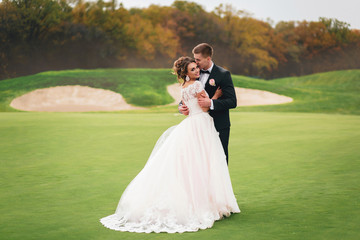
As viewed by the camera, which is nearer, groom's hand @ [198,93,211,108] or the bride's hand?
groom's hand @ [198,93,211,108]

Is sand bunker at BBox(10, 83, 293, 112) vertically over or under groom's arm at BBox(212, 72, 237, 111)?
under

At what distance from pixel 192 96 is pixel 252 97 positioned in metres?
29.9

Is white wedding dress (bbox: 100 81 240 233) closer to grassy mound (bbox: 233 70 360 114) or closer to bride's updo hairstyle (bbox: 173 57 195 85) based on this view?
bride's updo hairstyle (bbox: 173 57 195 85)

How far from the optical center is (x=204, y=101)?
6098mm

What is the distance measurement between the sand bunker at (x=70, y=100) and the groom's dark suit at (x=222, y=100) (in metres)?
25.2

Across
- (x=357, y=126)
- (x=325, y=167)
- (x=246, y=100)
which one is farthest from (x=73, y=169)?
(x=246, y=100)

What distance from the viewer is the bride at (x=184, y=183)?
5.55 metres

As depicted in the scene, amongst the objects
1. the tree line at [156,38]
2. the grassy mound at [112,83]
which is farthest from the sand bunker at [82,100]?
the tree line at [156,38]

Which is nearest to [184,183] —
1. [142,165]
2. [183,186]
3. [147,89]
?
[183,186]

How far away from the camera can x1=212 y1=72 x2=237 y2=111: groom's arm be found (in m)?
6.18

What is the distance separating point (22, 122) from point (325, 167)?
12783mm

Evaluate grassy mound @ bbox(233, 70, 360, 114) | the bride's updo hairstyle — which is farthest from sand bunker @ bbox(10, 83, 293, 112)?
the bride's updo hairstyle

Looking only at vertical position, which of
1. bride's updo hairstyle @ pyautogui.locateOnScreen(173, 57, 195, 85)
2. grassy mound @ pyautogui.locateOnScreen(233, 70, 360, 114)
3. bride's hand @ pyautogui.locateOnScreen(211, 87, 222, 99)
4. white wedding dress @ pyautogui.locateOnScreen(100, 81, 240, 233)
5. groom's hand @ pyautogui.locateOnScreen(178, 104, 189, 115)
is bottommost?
grassy mound @ pyautogui.locateOnScreen(233, 70, 360, 114)

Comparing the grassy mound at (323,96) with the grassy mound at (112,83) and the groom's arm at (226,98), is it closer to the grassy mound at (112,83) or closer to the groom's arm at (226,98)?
the grassy mound at (112,83)
